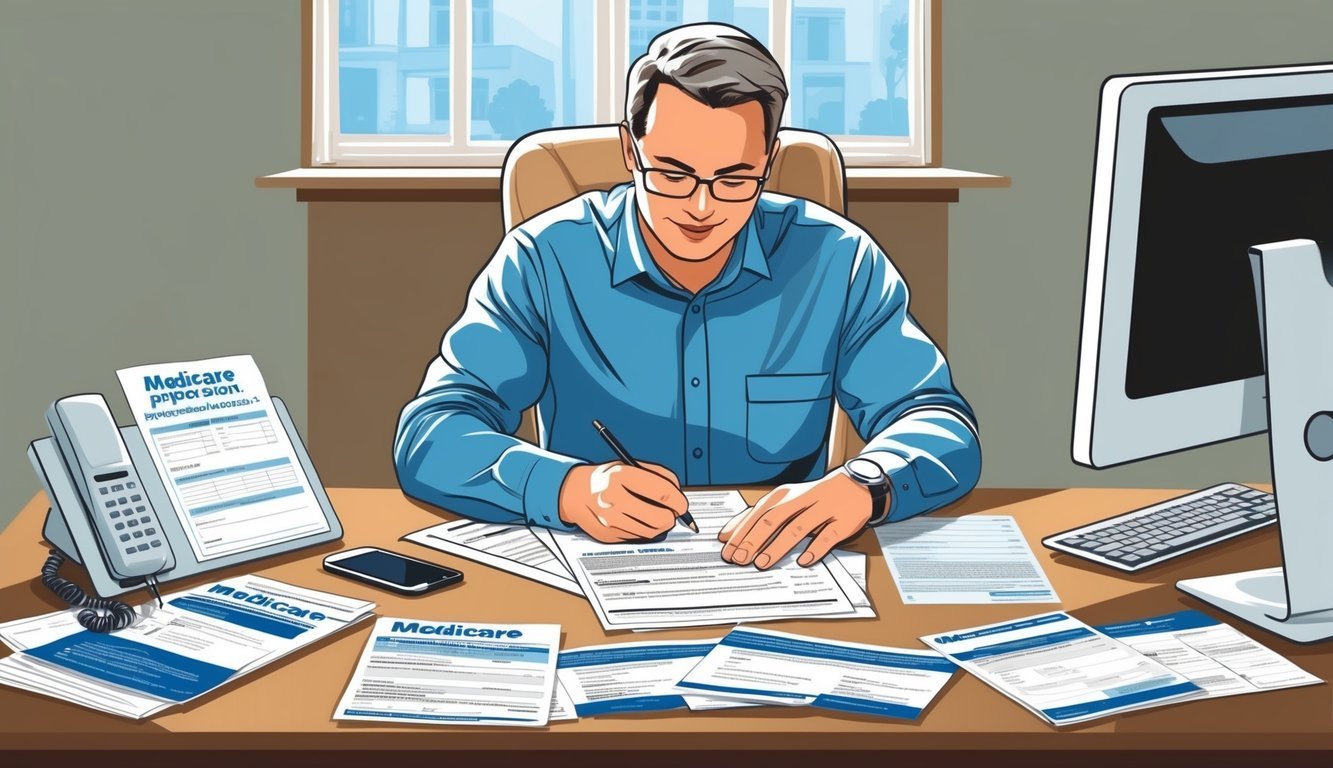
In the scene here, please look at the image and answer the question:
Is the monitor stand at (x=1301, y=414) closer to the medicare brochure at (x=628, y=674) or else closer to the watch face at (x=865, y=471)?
the watch face at (x=865, y=471)

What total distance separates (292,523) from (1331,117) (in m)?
1.22

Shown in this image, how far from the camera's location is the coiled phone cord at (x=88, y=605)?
3.87 feet

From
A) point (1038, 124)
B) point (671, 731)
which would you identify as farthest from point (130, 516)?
point (1038, 124)

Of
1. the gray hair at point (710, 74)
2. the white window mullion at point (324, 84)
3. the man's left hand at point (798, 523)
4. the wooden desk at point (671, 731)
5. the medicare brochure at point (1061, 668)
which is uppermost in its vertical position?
the white window mullion at point (324, 84)

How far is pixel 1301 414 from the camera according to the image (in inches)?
45.3

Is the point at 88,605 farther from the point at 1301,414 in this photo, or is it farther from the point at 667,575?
the point at 1301,414

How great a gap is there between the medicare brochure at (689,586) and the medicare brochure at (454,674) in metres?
0.09

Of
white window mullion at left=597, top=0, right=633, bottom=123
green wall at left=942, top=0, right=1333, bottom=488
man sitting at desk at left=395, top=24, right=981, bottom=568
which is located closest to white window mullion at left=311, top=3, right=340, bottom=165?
white window mullion at left=597, top=0, right=633, bottom=123

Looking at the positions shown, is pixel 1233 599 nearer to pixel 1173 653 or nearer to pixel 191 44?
pixel 1173 653

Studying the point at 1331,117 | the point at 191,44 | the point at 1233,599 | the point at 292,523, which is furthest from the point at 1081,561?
the point at 191,44

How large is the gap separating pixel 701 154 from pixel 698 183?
0.13 ft

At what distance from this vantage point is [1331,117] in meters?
1.24

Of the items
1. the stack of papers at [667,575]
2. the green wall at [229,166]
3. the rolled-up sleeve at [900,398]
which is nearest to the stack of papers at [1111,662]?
the stack of papers at [667,575]

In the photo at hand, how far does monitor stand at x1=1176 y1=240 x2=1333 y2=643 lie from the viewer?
113 cm
